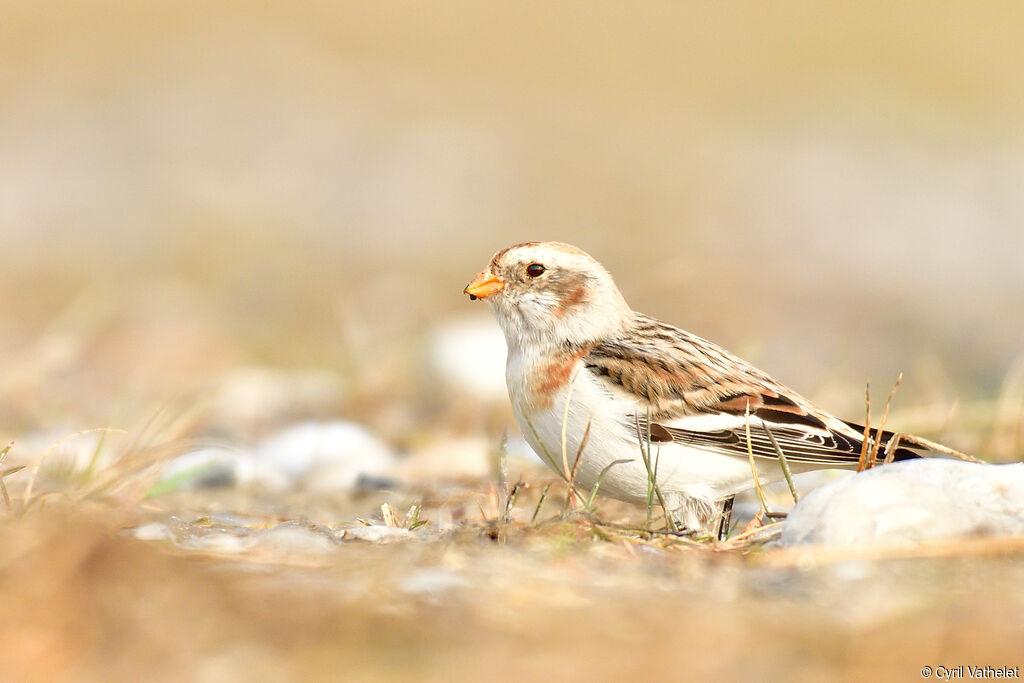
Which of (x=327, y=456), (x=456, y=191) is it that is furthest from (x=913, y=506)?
(x=456, y=191)

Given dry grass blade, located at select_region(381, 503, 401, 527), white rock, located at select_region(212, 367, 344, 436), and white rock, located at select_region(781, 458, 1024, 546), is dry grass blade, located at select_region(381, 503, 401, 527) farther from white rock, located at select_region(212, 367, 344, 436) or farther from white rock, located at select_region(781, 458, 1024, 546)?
white rock, located at select_region(212, 367, 344, 436)

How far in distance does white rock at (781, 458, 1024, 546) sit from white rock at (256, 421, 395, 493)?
7.57 ft

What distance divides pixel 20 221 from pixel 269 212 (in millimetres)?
2653

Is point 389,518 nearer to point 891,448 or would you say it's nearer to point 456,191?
point 891,448

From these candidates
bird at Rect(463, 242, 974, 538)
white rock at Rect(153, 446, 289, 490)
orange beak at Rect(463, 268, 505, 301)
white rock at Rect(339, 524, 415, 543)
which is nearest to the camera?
white rock at Rect(339, 524, 415, 543)

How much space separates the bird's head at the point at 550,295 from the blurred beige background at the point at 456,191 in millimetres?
631

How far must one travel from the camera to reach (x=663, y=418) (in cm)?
410

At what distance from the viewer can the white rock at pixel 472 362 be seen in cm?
654

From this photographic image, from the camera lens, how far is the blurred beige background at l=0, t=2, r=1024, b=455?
884 cm

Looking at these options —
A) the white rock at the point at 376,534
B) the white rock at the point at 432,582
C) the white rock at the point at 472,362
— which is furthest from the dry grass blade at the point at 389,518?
the white rock at the point at 472,362

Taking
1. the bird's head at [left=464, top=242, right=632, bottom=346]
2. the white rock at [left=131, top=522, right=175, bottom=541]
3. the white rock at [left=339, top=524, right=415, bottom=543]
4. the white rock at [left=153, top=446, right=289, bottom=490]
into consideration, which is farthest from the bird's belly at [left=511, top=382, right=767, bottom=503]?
the white rock at [left=153, top=446, right=289, bottom=490]

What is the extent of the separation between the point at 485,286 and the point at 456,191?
12754 millimetres

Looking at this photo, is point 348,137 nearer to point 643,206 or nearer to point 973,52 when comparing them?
point 643,206

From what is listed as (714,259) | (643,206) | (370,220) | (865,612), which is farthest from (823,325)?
(865,612)
